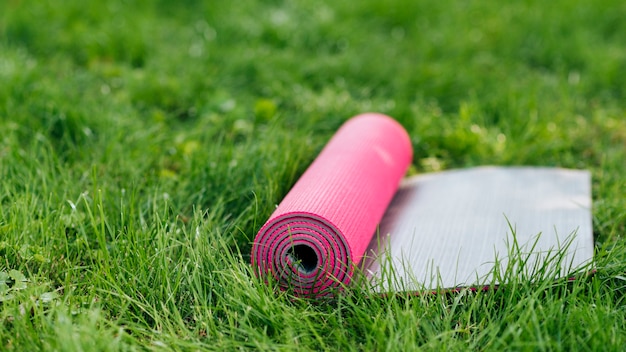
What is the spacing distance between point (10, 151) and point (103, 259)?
1072 millimetres

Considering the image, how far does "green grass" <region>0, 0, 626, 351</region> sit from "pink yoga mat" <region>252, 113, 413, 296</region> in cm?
9

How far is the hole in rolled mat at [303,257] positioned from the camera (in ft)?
8.94

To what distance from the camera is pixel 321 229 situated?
269 centimetres

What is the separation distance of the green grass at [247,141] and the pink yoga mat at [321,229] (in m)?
0.09

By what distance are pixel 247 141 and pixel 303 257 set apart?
1122mm

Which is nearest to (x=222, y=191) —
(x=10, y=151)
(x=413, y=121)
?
(x=10, y=151)

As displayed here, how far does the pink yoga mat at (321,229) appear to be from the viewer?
269 centimetres

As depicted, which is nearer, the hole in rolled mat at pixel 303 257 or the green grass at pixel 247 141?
the green grass at pixel 247 141

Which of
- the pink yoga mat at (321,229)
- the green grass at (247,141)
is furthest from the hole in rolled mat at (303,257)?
the green grass at (247,141)

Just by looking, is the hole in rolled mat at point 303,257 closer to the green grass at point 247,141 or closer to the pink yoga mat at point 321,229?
the pink yoga mat at point 321,229

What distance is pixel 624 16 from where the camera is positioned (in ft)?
19.2

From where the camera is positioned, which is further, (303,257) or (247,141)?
(247,141)

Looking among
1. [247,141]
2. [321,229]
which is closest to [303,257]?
[321,229]

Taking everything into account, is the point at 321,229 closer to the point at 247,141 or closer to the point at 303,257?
the point at 303,257
